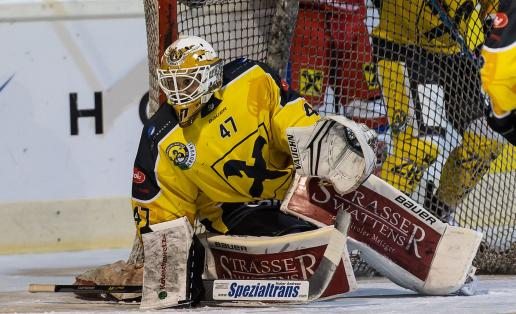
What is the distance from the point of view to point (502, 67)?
11.6 feet

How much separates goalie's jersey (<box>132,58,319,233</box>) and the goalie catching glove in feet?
0.53

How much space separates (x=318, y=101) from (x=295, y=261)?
1169 mm

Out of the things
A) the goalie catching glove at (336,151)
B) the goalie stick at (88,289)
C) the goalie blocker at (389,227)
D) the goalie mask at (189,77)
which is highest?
the goalie mask at (189,77)

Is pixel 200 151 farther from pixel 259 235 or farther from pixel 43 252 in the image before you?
pixel 43 252

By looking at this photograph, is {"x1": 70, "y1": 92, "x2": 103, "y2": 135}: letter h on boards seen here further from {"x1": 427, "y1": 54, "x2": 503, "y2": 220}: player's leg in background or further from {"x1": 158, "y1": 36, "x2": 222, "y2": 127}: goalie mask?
{"x1": 158, "y1": 36, "x2": 222, "y2": 127}: goalie mask

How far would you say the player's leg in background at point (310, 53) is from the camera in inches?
197

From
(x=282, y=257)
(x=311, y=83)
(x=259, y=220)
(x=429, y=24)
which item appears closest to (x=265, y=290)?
(x=282, y=257)

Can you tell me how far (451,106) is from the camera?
513 cm

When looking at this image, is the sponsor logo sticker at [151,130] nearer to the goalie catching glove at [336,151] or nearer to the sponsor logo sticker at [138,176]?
the sponsor logo sticker at [138,176]

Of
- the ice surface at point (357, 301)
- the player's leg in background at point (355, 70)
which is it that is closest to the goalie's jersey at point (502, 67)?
the ice surface at point (357, 301)

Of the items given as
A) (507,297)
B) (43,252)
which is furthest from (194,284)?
(43,252)

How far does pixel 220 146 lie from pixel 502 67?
100 centimetres

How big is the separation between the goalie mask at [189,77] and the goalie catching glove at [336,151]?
316 mm

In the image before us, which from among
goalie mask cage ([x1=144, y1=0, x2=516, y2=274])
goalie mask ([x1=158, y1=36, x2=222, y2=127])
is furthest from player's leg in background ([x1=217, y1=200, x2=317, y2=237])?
goalie mask cage ([x1=144, y1=0, x2=516, y2=274])
